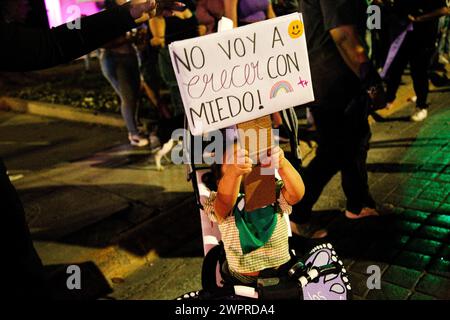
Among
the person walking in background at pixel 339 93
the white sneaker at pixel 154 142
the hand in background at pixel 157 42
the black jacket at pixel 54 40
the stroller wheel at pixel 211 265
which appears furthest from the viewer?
the white sneaker at pixel 154 142

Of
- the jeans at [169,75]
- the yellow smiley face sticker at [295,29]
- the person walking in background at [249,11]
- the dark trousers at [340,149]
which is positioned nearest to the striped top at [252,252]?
the yellow smiley face sticker at [295,29]

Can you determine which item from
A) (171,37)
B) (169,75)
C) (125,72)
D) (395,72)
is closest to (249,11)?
(169,75)

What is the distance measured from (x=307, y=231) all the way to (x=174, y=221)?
47.3 inches

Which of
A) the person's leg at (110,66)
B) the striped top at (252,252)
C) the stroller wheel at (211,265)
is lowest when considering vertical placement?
the stroller wheel at (211,265)

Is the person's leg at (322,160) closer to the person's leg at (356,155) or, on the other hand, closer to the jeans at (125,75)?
the person's leg at (356,155)

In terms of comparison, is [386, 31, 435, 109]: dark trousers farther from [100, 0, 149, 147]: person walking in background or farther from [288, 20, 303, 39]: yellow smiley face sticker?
[288, 20, 303, 39]: yellow smiley face sticker

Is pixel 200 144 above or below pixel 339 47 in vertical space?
below

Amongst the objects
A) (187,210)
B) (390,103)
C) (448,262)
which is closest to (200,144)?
(187,210)

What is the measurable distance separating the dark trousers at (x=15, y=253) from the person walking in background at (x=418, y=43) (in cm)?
521

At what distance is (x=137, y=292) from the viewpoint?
318 cm

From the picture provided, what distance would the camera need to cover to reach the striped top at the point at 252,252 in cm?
220

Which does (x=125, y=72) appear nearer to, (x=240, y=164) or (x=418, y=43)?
(x=418, y=43)

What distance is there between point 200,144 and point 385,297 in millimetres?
1570
